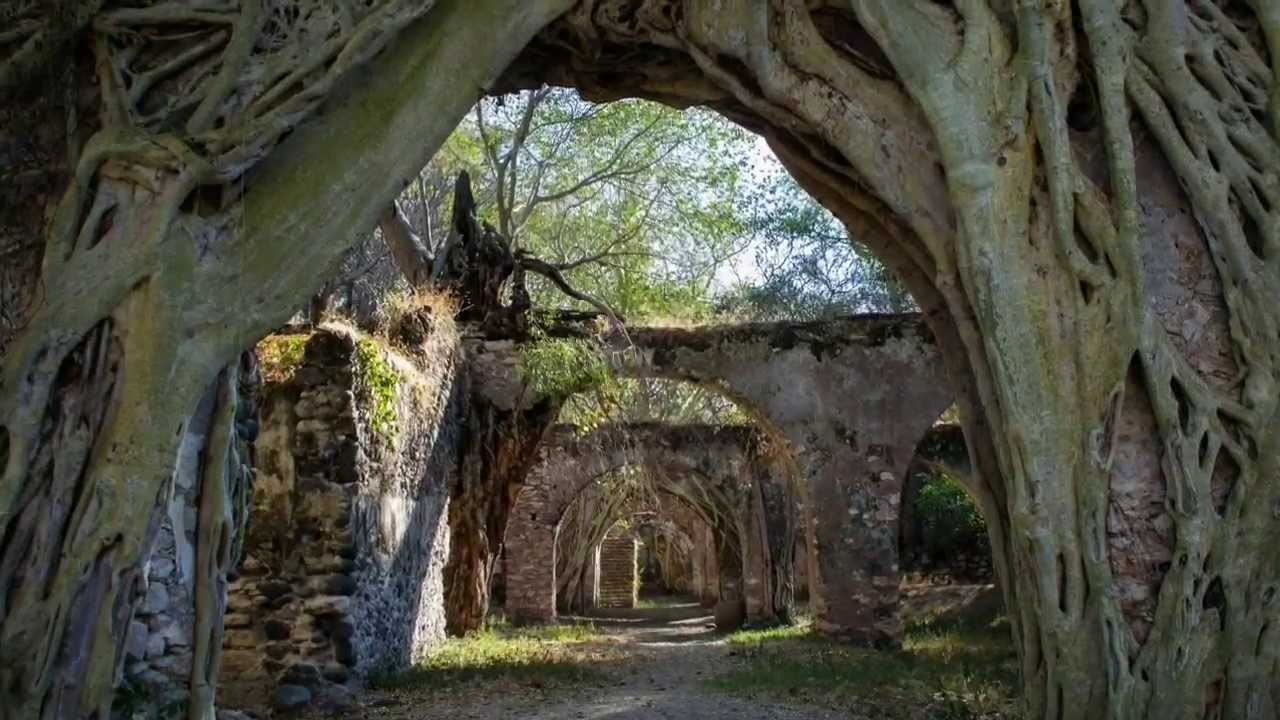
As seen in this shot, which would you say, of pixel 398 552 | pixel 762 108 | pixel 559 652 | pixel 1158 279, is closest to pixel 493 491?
pixel 559 652

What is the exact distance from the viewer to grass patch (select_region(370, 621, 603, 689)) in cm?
880

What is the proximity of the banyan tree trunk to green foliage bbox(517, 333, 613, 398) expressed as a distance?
2.33 feet

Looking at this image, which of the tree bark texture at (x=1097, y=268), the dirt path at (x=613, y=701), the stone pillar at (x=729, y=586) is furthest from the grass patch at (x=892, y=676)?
the stone pillar at (x=729, y=586)

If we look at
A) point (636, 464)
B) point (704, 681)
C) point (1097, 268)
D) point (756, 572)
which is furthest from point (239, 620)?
point (756, 572)

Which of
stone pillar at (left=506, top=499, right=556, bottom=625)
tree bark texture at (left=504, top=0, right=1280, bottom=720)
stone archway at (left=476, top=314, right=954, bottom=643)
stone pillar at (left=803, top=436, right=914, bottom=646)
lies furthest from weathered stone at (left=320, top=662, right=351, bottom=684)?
stone pillar at (left=506, top=499, right=556, bottom=625)

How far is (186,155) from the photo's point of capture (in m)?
4.10

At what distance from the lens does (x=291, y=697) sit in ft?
24.9

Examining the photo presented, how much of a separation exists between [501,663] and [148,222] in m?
6.52

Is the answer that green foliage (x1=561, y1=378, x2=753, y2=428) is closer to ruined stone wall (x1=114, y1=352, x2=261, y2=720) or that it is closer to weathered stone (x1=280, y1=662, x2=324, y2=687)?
weathered stone (x1=280, y1=662, x2=324, y2=687)

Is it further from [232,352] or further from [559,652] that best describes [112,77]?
[559,652]

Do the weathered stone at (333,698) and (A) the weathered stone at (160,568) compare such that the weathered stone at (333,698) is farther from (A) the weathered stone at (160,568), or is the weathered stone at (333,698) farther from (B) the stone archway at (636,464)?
(B) the stone archway at (636,464)

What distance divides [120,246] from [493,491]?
872 cm

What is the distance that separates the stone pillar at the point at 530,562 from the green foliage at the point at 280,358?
9.68 m

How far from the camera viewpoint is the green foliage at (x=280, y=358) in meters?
8.31
